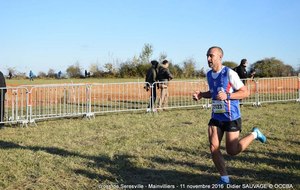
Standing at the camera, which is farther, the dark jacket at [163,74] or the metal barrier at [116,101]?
the dark jacket at [163,74]

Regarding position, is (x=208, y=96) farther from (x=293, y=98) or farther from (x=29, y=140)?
(x=293, y=98)

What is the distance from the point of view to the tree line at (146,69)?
Result: 141 ft

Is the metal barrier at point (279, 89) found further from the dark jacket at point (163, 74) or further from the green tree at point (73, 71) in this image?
the green tree at point (73, 71)

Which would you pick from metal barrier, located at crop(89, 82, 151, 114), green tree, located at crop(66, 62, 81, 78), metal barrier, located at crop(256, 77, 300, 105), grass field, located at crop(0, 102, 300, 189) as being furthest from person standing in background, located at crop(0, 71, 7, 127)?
green tree, located at crop(66, 62, 81, 78)

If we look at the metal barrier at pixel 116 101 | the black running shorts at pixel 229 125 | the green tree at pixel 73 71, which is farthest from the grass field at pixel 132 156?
the green tree at pixel 73 71

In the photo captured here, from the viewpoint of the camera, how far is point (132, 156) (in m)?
6.25

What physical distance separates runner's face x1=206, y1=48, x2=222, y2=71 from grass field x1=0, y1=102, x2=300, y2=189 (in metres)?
1.52

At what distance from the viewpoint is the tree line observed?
141 feet

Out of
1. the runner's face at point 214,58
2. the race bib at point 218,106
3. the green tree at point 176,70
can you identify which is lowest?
the race bib at point 218,106

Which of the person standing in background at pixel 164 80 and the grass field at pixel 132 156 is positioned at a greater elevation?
the person standing in background at pixel 164 80

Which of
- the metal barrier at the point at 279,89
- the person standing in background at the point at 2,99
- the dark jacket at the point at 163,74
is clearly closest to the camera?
the person standing in background at the point at 2,99

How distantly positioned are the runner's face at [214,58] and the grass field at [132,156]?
4.99ft

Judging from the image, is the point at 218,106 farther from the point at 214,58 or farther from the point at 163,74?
the point at 163,74

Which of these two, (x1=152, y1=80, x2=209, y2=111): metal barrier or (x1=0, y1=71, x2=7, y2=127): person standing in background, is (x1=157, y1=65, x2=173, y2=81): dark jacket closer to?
(x1=152, y1=80, x2=209, y2=111): metal barrier
